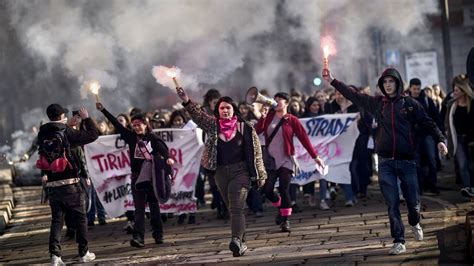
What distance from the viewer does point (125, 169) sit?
11.7m

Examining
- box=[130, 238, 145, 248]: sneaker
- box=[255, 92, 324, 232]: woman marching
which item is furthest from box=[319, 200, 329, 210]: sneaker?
box=[130, 238, 145, 248]: sneaker

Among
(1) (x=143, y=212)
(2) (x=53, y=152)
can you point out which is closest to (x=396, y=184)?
(1) (x=143, y=212)

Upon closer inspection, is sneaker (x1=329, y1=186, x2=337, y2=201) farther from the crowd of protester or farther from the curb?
the curb

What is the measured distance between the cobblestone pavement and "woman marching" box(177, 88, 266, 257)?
1.98 ft

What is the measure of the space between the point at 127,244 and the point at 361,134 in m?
4.25

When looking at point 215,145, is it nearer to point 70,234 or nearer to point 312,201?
point 70,234

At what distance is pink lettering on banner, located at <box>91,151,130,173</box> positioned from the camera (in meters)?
11.7

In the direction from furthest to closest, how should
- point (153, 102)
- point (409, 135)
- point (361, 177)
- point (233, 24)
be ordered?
point (153, 102)
point (233, 24)
point (361, 177)
point (409, 135)

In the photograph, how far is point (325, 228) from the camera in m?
9.60

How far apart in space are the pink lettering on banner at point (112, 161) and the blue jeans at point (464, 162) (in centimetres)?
475

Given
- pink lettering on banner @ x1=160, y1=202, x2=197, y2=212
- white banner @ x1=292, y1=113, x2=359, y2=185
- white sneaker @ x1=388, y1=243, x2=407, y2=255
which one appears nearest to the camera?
white sneaker @ x1=388, y1=243, x2=407, y2=255

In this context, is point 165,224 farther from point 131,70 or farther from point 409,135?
point 131,70

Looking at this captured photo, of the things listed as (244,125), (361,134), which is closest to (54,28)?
(361,134)

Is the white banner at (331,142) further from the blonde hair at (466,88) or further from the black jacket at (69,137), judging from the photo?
the black jacket at (69,137)
